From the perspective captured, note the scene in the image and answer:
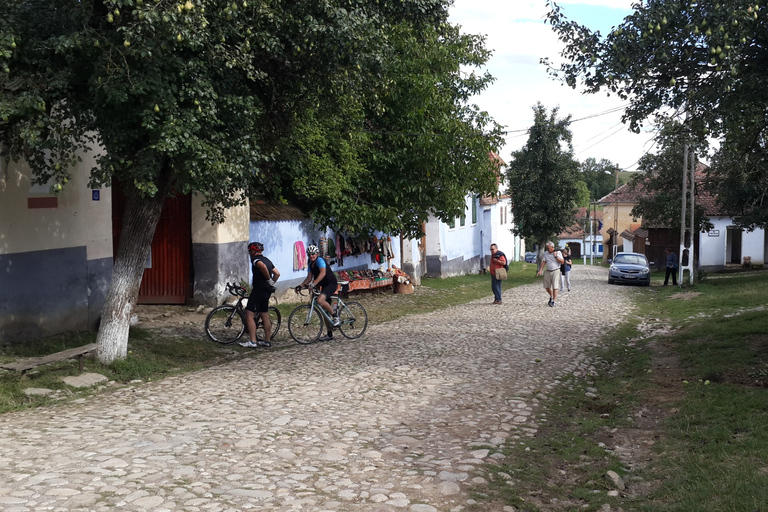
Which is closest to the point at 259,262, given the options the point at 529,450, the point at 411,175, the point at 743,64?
the point at 529,450

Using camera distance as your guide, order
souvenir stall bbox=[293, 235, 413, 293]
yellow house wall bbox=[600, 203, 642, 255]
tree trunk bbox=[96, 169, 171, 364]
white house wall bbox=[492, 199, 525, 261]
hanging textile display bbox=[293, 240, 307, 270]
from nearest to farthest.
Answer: tree trunk bbox=[96, 169, 171, 364] < hanging textile display bbox=[293, 240, 307, 270] < souvenir stall bbox=[293, 235, 413, 293] < white house wall bbox=[492, 199, 525, 261] < yellow house wall bbox=[600, 203, 642, 255]

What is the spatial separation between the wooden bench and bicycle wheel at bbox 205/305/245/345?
2.85 m

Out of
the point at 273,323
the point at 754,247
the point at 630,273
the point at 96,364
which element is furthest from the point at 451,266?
the point at 96,364

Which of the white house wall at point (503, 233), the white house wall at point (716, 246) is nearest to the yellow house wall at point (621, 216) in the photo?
the white house wall at point (503, 233)

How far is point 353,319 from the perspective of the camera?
13.3 meters

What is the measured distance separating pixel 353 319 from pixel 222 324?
2325 mm

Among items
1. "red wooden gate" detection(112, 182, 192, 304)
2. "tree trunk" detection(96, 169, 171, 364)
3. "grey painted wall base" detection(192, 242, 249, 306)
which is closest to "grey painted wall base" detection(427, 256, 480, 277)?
"grey painted wall base" detection(192, 242, 249, 306)

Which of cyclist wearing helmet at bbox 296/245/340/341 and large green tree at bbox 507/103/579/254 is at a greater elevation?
large green tree at bbox 507/103/579/254

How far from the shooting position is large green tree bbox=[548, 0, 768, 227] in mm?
8320

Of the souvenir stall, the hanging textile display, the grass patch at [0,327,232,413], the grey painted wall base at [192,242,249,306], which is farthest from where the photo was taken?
the souvenir stall

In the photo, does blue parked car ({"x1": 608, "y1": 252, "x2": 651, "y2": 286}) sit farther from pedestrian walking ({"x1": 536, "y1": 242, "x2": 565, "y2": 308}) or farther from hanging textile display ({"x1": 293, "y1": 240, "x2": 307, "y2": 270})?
hanging textile display ({"x1": 293, "y1": 240, "x2": 307, "y2": 270})

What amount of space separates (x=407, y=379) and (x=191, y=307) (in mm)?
7755

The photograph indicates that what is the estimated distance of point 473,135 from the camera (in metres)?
20.4

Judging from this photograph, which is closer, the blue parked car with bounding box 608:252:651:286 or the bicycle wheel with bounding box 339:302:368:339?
the bicycle wheel with bounding box 339:302:368:339
